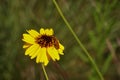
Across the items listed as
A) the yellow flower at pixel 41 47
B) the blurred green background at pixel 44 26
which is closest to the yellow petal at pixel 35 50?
the yellow flower at pixel 41 47

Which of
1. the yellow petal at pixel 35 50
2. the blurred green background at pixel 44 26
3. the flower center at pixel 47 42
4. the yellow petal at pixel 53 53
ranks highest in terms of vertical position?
the blurred green background at pixel 44 26

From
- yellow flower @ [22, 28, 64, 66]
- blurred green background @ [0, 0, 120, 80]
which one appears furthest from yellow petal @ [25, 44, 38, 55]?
blurred green background @ [0, 0, 120, 80]

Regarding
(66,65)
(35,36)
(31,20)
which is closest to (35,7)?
(31,20)

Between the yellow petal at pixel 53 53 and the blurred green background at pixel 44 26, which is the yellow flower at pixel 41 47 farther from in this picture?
the blurred green background at pixel 44 26

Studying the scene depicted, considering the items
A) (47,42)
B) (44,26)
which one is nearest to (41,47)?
(47,42)

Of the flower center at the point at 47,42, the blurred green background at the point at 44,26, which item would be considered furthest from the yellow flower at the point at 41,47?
the blurred green background at the point at 44,26

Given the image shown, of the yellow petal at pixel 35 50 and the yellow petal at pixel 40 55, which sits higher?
the yellow petal at pixel 35 50

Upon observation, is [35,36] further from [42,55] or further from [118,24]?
[118,24]

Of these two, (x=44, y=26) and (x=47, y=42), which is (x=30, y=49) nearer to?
(x=47, y=42)

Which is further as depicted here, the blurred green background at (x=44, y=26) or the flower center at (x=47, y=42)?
the blurred green background at (x=44, y=26)
